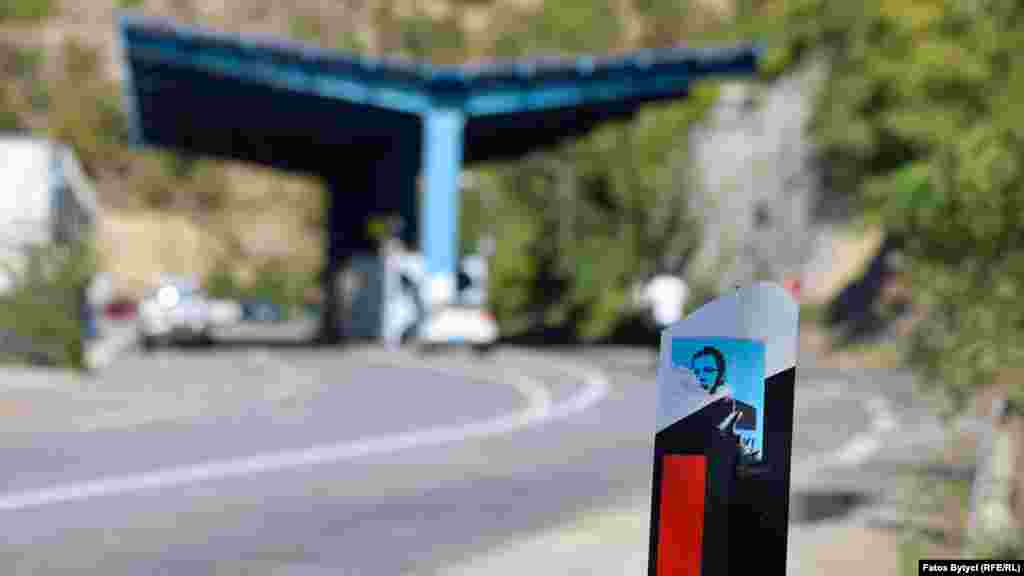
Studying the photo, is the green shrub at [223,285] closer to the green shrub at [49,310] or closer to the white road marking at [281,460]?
the green shrub at [49,310]

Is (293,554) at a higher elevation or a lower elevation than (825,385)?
lower

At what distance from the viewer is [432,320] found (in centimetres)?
4059

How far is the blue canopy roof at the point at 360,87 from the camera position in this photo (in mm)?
40906

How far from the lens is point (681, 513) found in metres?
5.69

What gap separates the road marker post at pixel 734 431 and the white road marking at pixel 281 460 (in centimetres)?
612

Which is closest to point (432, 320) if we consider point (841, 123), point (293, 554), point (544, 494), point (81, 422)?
point (841, 123)

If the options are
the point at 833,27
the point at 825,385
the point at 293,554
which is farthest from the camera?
the point at 833,27

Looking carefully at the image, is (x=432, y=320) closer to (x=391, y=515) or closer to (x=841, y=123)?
(x=841, y=123)

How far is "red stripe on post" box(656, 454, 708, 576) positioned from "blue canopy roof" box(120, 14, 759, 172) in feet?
112

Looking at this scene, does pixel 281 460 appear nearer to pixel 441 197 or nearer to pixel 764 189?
pixel 441 197

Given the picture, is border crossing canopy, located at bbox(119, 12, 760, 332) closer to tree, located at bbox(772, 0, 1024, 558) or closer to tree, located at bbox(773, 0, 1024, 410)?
tree, located at bbox(773, 0, 1024, 410)

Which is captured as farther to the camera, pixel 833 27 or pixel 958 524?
pixel 833 27

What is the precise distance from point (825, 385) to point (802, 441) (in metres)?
10.1

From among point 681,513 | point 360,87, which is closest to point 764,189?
point 360,87
